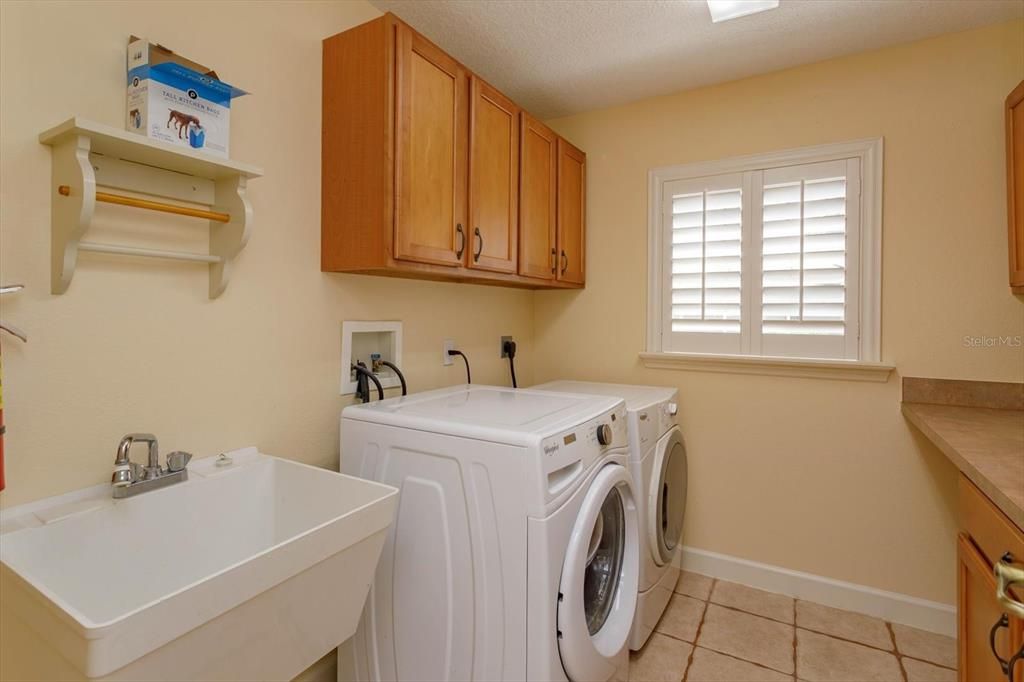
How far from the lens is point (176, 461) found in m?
1.27

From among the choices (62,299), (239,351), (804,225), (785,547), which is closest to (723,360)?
(804,225)

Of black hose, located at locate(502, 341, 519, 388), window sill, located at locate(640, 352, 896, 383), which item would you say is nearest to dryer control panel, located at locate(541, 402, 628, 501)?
window sill, located at locate(640, 352, 896, 383)

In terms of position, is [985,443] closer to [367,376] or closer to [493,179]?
[493,179]

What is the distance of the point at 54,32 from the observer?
43.8 inches

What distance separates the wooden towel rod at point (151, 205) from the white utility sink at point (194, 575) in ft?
2.15

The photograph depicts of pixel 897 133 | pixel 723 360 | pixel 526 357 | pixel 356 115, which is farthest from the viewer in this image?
pixel 526 357

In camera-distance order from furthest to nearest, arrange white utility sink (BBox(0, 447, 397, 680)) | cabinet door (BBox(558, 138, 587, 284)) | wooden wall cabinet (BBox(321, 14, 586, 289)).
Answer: cabinet door (BBox(558, 138, 587, 284)) → wooden wall cabinet (BBox(321, 14, 586, 289)) → white utility sink (BBox(0, 447, 397, 680))

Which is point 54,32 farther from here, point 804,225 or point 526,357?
point 804,225

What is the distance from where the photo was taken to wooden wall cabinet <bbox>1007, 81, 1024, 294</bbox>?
1827 millimetres

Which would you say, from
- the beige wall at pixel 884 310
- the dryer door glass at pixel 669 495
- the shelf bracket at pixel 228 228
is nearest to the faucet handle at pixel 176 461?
the shelf bracket at pixel 228 228

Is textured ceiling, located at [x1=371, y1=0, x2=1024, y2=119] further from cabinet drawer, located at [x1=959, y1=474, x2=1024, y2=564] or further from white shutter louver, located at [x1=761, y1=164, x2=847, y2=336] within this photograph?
cabinet drawer, located at [x1=959, y1=474, x2=1024, y2=564]

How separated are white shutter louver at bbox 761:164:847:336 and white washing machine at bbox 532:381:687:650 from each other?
64 centimetres

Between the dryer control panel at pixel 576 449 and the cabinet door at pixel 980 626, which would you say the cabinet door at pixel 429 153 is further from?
the cabinet door at pixel 980 626

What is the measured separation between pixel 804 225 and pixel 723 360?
702 mm
